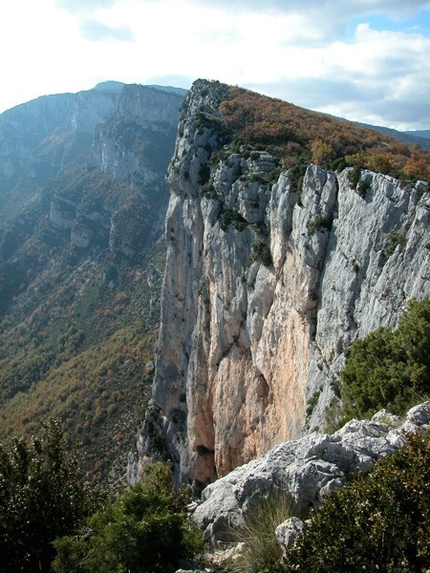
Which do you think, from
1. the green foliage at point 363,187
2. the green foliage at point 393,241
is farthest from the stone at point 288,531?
the green foliage at point 363,187

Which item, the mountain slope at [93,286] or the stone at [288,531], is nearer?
the stone at [288,531]

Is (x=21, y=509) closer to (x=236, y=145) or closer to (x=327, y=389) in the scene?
(x=327, y=389)

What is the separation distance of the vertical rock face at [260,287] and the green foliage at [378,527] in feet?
29.6

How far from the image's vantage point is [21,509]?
372 inches

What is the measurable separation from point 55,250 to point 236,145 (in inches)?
4565

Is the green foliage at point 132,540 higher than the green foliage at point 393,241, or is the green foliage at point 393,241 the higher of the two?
the green foliage at point 393,241

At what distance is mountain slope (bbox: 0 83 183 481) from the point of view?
65.8 meters

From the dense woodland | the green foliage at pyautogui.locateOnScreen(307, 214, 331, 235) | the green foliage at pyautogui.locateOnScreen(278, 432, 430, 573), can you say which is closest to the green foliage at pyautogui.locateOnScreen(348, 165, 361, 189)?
the dense woodland

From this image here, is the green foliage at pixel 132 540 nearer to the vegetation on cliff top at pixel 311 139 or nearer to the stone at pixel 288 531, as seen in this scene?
the stone at pixel 288 531

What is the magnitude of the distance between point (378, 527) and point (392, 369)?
6869 mm

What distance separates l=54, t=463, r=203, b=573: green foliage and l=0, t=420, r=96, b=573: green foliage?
1.08 metres

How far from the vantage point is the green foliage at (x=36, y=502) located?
9.03 m

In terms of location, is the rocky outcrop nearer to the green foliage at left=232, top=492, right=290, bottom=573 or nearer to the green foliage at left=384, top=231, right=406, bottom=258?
the green foliage at left=232, top=492, right=290, bottom=573

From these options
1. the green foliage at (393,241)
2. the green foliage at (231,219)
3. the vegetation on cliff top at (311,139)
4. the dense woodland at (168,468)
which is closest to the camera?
the dense woodland at (168,468)
